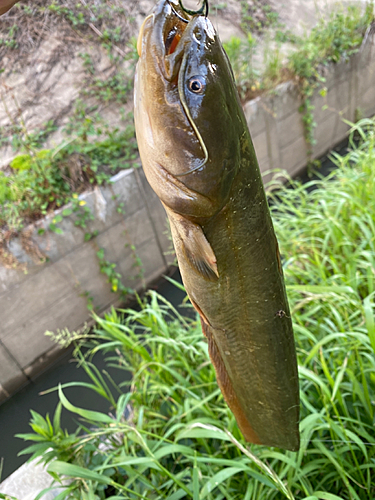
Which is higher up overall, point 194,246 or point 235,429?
point 194,246

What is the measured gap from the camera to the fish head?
0.78 meters

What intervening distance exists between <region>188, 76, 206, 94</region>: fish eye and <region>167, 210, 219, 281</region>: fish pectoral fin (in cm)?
29

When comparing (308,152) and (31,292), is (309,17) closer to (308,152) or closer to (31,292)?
(308,152)

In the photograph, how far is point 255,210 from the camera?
0.90 meters

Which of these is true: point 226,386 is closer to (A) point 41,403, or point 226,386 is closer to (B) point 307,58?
(A) point 41,403

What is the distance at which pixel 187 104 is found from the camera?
0.79 metres

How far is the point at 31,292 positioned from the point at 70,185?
1195 mm

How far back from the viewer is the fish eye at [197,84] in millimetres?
774

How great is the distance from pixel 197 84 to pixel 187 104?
48mm

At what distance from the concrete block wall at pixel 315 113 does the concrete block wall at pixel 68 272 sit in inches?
83.1

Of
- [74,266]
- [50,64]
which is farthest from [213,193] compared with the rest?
[50,64]

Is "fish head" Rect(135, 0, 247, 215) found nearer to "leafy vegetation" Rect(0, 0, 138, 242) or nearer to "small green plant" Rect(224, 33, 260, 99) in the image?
"leafy vegetation" Rect(0, 0, 138, 242)

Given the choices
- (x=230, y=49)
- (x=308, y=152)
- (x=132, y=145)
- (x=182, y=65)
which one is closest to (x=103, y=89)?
(x=132, y=145)

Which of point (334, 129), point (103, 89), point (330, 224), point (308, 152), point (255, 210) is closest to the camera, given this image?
point (255, 210)
